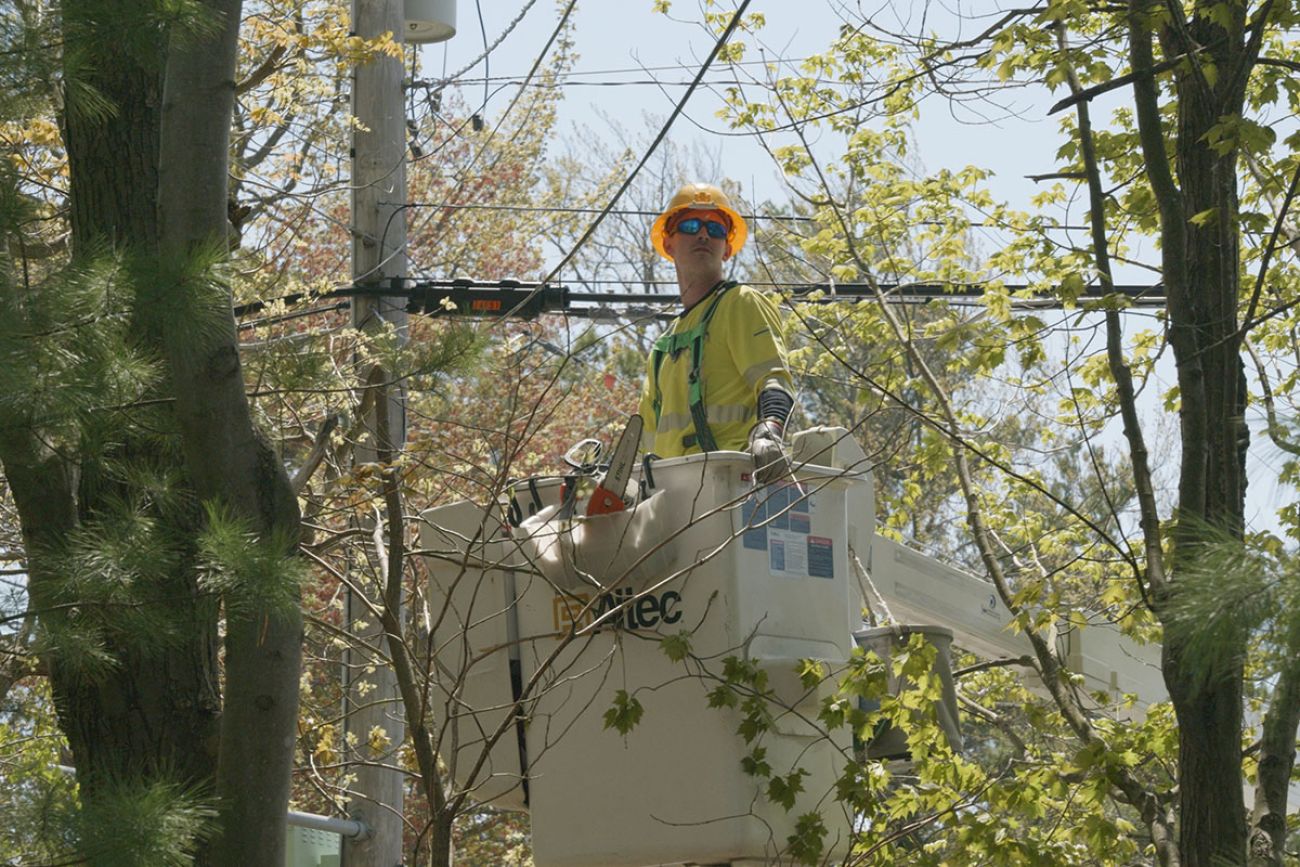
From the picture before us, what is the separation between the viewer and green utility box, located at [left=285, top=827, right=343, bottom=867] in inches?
351

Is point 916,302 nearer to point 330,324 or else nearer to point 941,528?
point 330,324

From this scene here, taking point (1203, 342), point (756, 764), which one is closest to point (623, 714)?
point (756, 764)

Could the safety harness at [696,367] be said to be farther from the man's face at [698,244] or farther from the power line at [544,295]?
the power line at [544,295]

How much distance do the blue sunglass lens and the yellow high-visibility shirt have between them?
0.30 m

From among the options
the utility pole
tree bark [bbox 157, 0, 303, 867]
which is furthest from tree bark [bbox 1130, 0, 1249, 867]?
the utility pole

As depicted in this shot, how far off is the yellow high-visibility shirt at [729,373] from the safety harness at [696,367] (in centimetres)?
1

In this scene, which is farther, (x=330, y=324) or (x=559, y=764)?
(x=330, y=324)

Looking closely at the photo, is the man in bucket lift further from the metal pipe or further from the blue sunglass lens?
the metal pipe

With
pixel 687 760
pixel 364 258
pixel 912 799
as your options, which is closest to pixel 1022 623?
pixel 912 799

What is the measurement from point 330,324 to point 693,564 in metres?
7.38

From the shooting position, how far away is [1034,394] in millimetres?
7551

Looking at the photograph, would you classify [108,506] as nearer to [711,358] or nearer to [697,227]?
[711,358]

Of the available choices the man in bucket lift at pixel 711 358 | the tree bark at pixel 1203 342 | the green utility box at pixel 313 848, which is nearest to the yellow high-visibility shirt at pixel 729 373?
the man in bucket lift at pixel 711 358

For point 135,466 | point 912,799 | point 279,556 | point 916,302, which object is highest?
point 916,302
